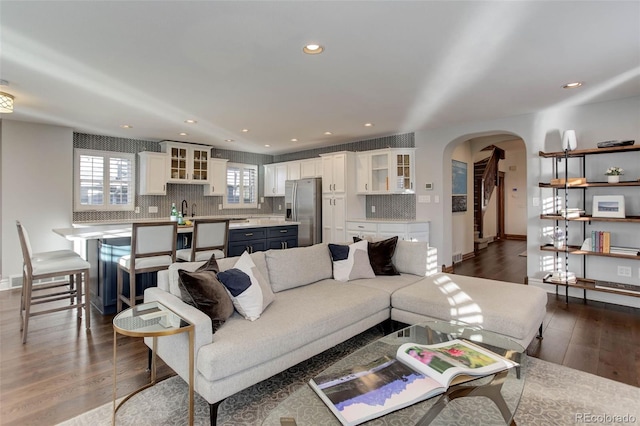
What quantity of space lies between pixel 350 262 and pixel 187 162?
4.68 metres

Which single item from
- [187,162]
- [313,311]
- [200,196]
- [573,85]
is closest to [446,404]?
[313,311]

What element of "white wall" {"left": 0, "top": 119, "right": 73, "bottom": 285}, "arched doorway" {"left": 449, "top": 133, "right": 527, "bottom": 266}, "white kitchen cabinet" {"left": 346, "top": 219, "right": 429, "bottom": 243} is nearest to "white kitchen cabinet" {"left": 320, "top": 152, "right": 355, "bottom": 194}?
"white kitchen cabinet" {"left": 346, "top": 219, "right": 429, "bottom": 243}

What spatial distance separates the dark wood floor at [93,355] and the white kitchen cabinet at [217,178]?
3.69m

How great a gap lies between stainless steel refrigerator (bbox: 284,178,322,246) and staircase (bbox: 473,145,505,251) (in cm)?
465

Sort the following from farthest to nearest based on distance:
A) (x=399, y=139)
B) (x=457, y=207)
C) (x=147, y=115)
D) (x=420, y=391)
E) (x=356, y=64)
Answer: (x=457, y=207), (x=399, y=139), (x=147, y=115), (x=356, y=64), (x=420, y=391)

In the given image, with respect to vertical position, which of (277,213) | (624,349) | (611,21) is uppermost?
(611,21)

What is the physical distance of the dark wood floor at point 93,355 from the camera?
2.06 meters

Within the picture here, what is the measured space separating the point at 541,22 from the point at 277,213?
266 inches

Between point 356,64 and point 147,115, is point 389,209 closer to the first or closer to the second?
point 356,64

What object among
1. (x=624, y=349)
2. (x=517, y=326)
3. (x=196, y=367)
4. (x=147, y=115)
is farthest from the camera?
(x=147, y=115)

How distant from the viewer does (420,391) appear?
4.66 feet

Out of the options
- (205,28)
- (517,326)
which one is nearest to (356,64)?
(205,28)

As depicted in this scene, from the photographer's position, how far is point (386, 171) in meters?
6.11

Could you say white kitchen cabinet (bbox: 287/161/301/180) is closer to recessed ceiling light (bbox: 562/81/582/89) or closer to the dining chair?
the dining chair
